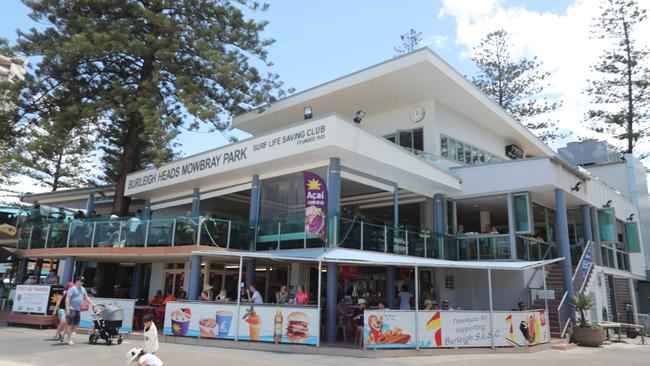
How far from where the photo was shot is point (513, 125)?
23922 mm

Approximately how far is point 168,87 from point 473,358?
17309 millimetres

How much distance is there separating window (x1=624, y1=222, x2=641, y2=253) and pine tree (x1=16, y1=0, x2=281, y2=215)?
19.1 m

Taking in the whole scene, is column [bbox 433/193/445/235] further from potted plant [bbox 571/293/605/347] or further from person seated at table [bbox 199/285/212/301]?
person seated at table [bbox 199/285/212/301]

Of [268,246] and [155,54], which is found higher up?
[155,54]

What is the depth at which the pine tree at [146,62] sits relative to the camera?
61.7 feet

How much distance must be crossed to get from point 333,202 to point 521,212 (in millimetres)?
7989

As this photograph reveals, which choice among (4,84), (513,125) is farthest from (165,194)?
(513,125)

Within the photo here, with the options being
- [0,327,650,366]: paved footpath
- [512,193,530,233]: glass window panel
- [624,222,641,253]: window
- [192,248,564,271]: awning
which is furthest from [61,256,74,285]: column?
[624,222,641,253]: window

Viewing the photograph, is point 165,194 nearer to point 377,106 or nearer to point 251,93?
point 251,93

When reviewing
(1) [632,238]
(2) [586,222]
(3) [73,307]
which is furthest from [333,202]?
(1) [632,238]

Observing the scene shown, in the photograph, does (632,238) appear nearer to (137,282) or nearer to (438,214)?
(438,214)

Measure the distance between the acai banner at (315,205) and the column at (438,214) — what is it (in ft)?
22.3

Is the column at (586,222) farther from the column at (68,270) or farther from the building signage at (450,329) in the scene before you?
the column at (68,270)

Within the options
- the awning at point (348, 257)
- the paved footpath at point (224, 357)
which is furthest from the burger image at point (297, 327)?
the awning at point (348, 257)
